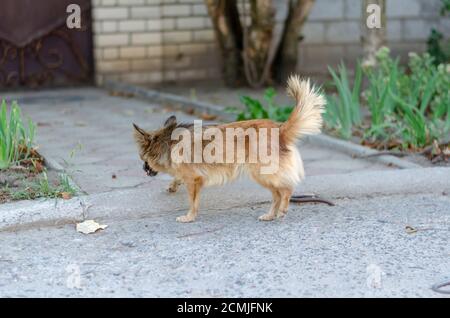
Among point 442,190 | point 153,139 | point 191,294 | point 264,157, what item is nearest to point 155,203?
point 153,139

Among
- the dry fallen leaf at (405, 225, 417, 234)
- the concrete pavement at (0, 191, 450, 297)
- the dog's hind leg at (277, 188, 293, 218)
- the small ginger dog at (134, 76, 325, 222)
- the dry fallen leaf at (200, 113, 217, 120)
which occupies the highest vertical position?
the small ginger dog at (134, 76, 325, 222)

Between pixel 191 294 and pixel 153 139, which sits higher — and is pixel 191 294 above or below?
below

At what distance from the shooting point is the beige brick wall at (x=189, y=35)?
454 inches

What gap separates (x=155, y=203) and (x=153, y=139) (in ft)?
1.49

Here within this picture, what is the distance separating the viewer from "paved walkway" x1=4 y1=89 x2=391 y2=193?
6.22 metres

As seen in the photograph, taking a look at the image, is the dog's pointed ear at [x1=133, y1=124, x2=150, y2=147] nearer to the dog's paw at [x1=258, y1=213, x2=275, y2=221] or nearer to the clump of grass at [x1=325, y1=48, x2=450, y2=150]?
the dog's paw at [x1=258, y1=213, x2=275, y2=221]

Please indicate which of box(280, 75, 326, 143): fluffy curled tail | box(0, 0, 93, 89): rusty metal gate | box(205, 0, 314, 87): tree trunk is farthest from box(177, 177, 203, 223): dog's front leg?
box(0, 0, 93, 89): rusty metal gate

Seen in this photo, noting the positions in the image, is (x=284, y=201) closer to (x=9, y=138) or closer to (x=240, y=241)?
(x=240, y=241)

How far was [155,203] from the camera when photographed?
5.44 meters

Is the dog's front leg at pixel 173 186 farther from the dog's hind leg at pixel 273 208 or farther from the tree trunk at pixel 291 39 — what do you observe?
the tree trunk at pixel 291 39

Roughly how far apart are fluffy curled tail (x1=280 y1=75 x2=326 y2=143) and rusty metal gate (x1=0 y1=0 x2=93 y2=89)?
6754 millimetres

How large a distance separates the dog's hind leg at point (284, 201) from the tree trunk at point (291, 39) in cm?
560

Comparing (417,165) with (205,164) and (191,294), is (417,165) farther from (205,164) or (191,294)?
(191,294)
